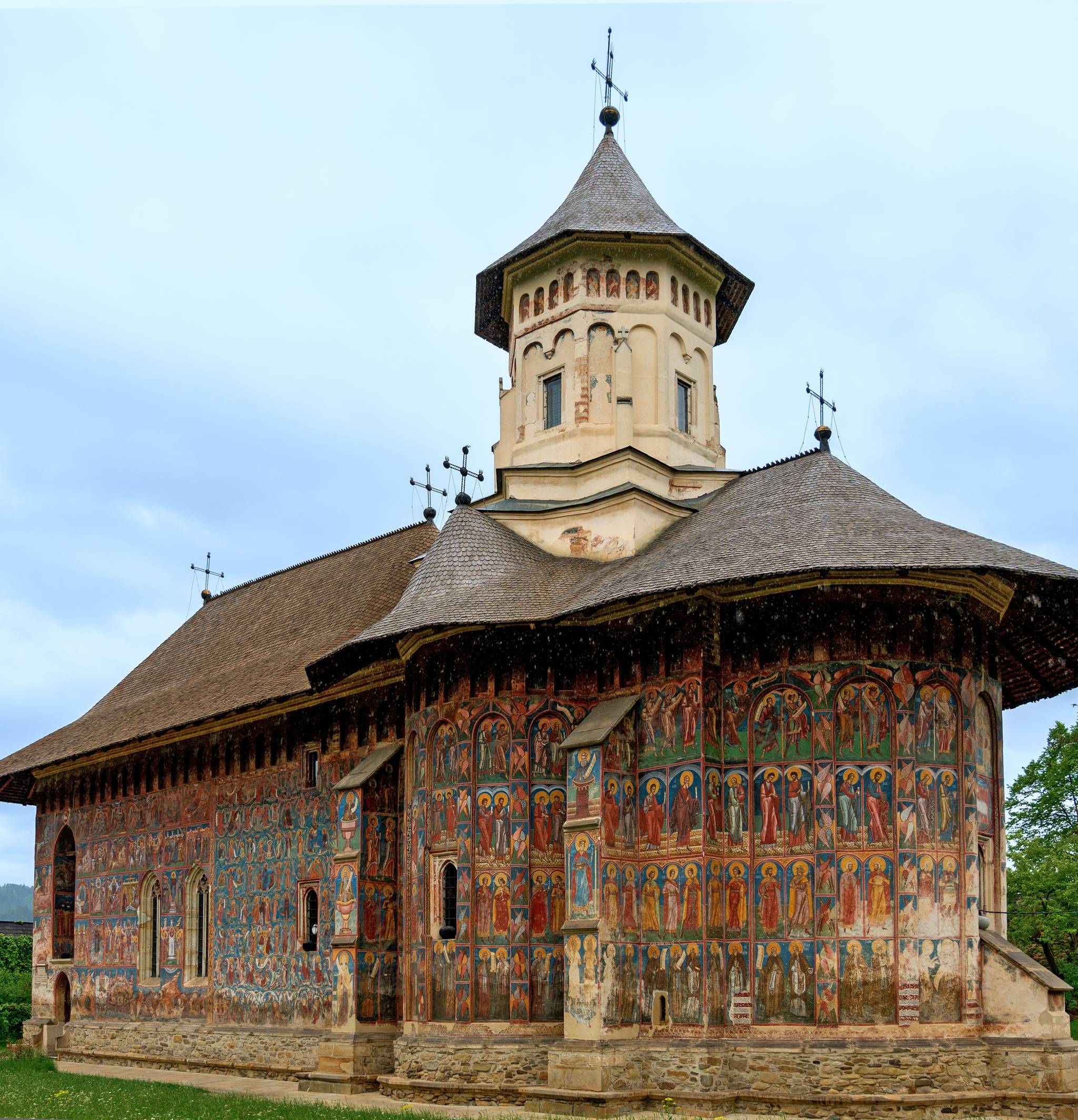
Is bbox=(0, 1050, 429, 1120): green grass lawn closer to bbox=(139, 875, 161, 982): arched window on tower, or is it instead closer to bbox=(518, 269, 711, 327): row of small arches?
bbox=(139, 875, 161, 982): arched window on tower

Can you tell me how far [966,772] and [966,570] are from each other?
8.87 ft

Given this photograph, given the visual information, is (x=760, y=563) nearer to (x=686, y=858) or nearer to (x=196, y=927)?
(x=686, y=858)

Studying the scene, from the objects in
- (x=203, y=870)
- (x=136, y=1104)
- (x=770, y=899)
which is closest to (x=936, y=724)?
(x=770, y=899)

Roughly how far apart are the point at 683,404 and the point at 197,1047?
47.6ft

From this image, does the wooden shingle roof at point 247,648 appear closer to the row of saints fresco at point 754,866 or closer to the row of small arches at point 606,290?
the row of small arches at point 606,290

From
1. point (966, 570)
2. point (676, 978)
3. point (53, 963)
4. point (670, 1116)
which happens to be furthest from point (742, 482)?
point (53, 963)

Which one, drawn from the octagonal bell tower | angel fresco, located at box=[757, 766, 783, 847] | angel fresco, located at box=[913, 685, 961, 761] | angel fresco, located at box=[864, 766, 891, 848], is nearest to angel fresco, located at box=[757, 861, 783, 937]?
angel fresco, located at box=[757, 766, 783, 847]

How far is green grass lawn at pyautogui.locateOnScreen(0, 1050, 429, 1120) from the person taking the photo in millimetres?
17422

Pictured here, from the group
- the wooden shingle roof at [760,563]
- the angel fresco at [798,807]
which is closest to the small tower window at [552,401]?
the wooden shingle roof at [760,563]

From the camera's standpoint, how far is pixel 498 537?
22.6 m

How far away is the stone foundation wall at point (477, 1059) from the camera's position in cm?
1909

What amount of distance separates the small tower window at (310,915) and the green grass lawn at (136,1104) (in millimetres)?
3116

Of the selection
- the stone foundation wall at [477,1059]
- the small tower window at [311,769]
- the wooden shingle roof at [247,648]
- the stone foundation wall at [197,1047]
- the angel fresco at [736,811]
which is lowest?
the stone foundation wall at [197,1047]

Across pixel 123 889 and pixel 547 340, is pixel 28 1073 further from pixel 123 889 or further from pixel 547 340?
pixel 547 340
